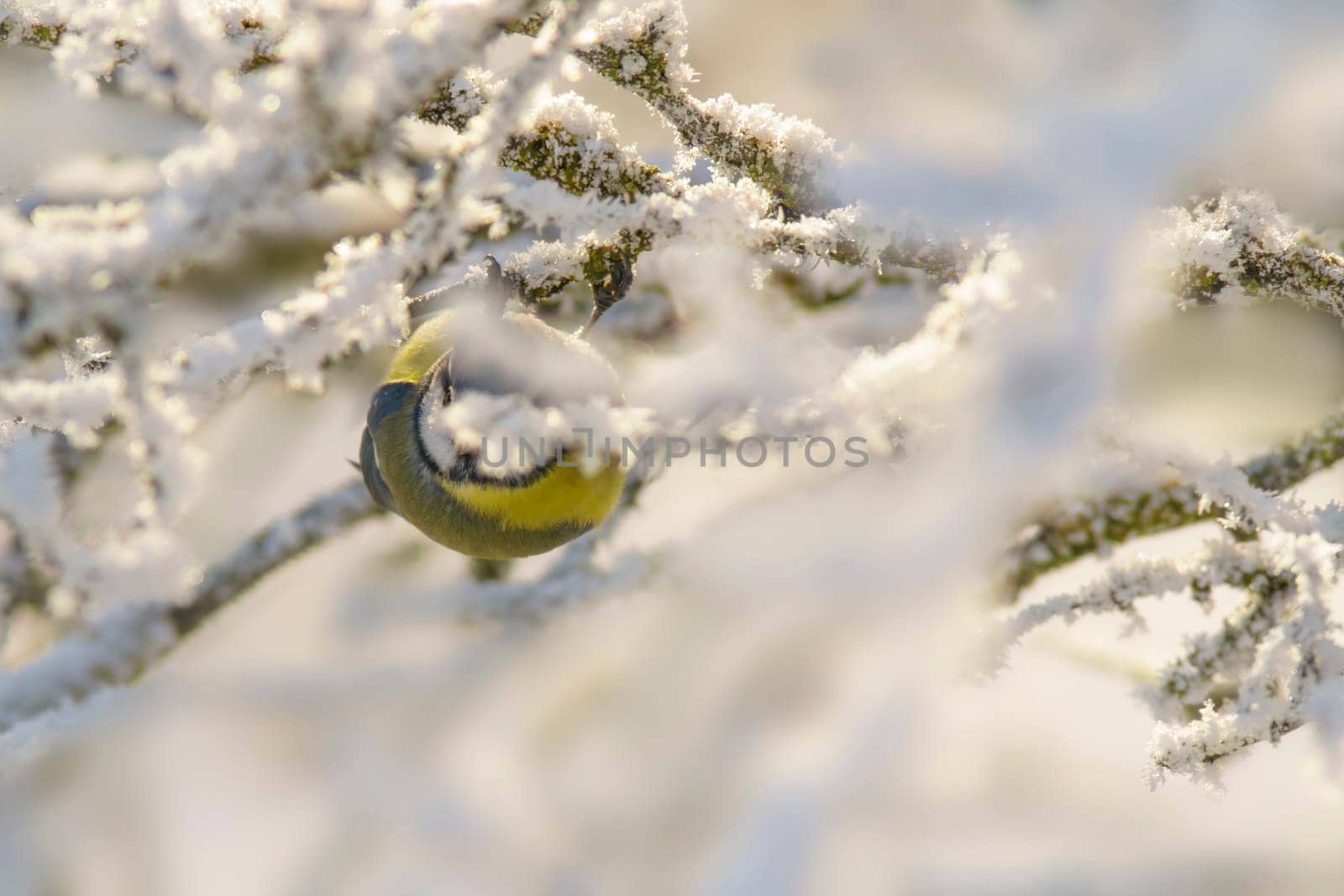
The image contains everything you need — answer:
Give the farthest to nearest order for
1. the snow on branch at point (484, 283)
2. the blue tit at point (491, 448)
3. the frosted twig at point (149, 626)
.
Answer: the frosted twig at point (149, 626), the blue tit at point (491, 448), the snow on branch at point (484, 283)

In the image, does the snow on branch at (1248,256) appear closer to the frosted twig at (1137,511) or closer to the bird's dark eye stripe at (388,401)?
the frosted twig at (1137,511)

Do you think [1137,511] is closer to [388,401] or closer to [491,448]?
[491,448]

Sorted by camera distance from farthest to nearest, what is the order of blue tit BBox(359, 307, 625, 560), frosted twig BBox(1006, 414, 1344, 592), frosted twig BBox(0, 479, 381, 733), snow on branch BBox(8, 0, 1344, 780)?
frosted twig BBox(0, 479, 381, 733)
frosted twig BBox(1006, 414, 1344, 592)
blue tit BBox(359, 307, 625, 560)
snow on branch BBox(8, 0, 1344, 780)

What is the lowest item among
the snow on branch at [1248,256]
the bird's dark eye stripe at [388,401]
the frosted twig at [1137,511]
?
the bird's dark eye stripe at [388,401]

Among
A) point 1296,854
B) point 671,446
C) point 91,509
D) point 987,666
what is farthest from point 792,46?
point 1296,854

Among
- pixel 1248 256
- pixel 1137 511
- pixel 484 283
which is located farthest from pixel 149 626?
pixel 1248 256

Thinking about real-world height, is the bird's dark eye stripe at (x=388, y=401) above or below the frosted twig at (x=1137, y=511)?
below

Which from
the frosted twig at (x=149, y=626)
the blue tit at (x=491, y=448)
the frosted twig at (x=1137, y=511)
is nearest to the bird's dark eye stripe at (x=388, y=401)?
the blue tit at (x=491, y=448)

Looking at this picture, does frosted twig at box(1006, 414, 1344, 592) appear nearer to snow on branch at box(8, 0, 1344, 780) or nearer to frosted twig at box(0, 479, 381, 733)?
snow on branch at box(8, 0, 1344, 780)

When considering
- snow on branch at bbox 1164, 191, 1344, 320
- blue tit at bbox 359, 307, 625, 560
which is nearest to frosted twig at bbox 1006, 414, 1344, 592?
snow on branch at bbox 1164, 191, 1344, 320
